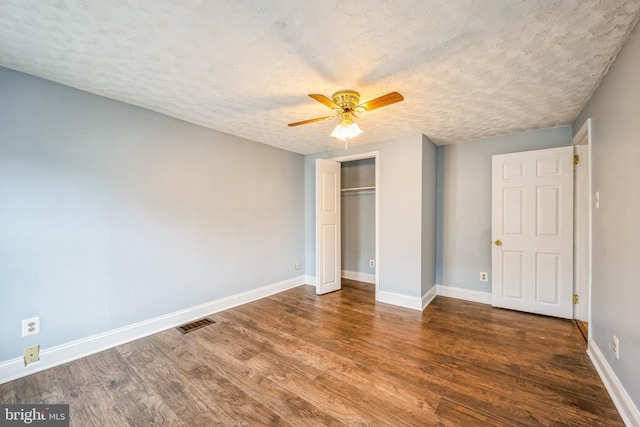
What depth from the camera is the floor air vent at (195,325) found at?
2.77 m

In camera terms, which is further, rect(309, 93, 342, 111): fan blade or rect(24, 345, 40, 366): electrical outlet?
rect(24, 345, 40, 366): electrical outlet

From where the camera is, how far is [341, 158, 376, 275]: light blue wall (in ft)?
14.9

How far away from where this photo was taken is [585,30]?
1.46m

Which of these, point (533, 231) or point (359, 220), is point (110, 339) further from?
point (533, 231)

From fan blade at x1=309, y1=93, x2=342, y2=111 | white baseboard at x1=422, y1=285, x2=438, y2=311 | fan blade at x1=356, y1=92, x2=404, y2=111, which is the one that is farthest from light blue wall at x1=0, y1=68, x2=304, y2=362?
white baseboard at x1=422, y1=285, x2=438, y2=311

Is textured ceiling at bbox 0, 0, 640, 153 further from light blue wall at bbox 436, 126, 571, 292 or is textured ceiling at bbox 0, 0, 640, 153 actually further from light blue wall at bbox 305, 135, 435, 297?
light blue wall at bbox 436, 126, 571, 292

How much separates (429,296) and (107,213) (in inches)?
156

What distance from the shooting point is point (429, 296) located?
143 inches

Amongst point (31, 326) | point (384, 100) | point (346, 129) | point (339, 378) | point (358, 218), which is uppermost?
point (384, 100)

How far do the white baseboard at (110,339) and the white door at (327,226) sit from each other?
1.13 metres

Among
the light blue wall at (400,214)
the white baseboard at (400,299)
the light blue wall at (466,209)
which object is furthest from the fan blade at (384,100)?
the white baseboard at (400,299)

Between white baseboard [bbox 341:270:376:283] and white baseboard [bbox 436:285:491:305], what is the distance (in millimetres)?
1091

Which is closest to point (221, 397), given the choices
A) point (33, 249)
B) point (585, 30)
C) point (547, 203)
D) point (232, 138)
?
point (33, 249)

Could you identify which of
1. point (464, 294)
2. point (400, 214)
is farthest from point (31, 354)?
point (464, 294)
